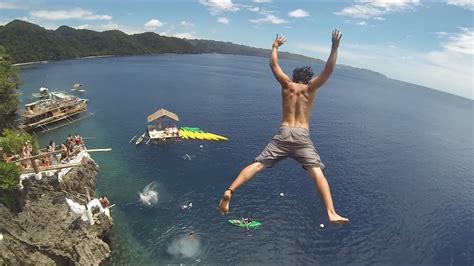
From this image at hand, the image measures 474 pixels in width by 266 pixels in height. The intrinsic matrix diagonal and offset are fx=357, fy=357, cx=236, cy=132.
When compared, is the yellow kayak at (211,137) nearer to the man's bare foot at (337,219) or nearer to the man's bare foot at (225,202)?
the man's bare foot at (225,202)

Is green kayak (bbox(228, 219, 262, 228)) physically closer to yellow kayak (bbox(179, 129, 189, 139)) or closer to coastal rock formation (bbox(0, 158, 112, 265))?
coastal rock formation (bbox(0, 158, 112, 265))

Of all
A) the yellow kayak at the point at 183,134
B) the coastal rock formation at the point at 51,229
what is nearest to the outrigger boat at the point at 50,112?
the yellow kayak at the point at 183,134

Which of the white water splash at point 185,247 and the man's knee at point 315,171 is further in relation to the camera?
the white water splash at point 185,247

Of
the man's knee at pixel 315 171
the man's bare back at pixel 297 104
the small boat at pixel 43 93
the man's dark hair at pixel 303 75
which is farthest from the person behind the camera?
the small boat at pixel 43 93

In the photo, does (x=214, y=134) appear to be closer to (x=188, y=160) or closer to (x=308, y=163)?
(x=188, y=160)

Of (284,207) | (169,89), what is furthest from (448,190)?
(169,89)

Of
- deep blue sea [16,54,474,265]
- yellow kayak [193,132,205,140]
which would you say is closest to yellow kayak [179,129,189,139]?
yellow kayak [193,132,205,140]
